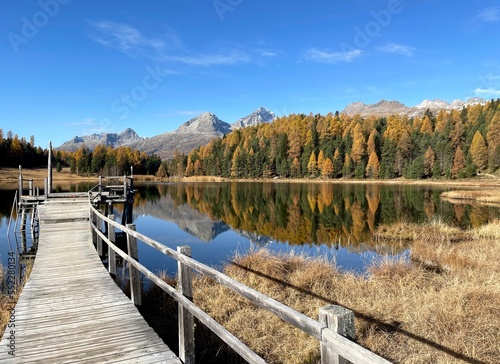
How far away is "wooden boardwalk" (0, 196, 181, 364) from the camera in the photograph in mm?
5043

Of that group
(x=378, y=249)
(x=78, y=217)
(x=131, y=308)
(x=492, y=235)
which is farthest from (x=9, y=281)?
(x=492, y=235)

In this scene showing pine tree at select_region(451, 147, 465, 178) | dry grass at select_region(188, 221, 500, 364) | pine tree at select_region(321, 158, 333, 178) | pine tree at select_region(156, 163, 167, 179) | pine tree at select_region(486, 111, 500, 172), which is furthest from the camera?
pine tree at select_region(156, 163, 167, 179)

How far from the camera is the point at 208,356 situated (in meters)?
7.58

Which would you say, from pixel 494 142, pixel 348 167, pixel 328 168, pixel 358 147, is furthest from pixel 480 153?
pixel 328 168

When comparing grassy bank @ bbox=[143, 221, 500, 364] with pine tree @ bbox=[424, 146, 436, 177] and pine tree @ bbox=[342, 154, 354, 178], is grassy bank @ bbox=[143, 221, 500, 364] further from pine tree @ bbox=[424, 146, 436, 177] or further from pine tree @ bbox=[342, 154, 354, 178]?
pine tree @ bbox=[342, 154, 354, 178]

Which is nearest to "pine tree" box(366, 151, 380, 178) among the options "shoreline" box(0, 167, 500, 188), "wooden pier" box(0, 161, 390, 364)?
"shoreline" box(0, 167, 500, 188)

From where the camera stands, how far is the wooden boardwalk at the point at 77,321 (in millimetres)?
5043

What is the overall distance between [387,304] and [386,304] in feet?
0.07

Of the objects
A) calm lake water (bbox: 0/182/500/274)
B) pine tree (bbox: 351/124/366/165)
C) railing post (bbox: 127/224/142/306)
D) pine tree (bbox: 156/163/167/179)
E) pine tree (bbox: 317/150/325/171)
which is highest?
pine tree (bbox: 351/124/366/165)

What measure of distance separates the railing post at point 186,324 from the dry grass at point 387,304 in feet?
8.17

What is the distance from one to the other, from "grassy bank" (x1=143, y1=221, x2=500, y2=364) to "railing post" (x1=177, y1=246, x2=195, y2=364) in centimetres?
250

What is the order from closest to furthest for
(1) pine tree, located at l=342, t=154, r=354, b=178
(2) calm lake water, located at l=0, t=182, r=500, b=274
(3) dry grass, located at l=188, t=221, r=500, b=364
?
1. (3) dry grass, located at l=188, t=221, r=500, b=364
2. (2) calm lake water, located at l=0, t=182, r=500, b=274
3. (1) pine tree, located at l=342, t=154, r=354, b=178

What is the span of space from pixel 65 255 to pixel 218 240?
12.5m

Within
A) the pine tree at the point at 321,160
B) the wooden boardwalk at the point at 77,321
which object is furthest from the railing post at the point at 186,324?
the pine tree at the point at 321,160
